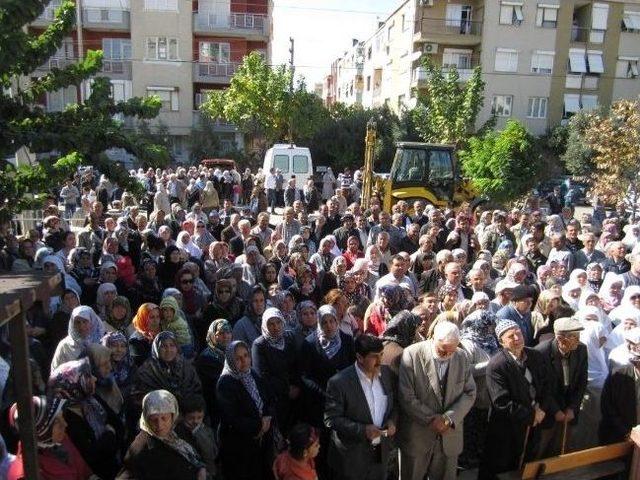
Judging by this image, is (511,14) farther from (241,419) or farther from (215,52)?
(241,419)

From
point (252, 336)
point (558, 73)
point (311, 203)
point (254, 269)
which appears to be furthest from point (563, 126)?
point (252, 336)

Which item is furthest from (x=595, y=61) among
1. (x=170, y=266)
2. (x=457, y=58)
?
(x=170, y=266)

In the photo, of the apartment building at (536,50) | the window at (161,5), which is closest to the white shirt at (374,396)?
the apartment building at (536,50)

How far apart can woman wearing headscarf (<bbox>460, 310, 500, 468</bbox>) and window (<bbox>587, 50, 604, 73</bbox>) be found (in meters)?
31.1

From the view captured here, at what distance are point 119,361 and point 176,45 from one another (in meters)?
29.5

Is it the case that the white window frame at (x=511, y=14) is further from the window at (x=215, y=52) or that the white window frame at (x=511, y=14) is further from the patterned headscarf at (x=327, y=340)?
the patterned headscarf at (x=327, y=340)

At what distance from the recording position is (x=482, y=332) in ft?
16.2

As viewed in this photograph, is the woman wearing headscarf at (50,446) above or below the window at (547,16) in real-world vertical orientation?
below

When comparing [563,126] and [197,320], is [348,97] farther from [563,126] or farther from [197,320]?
[197,320]

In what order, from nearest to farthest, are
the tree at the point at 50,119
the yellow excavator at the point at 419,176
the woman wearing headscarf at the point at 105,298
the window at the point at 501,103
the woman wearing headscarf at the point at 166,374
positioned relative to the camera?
the tree at the point at 50,119 → the woman wearing headscarf at the point at 166,374 → the woman wearing headscarf at the point at 105,298 → the yellow excavator at the point at 419,176 → the window at the point at 501,103

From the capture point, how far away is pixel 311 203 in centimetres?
1734

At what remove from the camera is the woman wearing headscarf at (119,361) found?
4504 millimetres

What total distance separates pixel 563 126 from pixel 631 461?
28.4 meters

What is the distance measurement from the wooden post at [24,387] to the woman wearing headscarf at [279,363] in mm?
2271
